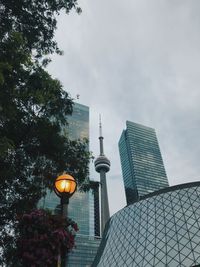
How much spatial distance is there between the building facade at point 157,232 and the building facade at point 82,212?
259 feet

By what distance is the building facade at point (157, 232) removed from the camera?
164 feet

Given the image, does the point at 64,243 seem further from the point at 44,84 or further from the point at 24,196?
the point at 24,196

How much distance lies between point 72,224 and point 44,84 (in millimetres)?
4589

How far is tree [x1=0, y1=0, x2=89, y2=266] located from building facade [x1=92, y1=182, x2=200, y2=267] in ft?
135

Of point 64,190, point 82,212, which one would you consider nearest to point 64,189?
point 64,190

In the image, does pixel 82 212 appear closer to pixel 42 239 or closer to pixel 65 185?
pixel 65 185

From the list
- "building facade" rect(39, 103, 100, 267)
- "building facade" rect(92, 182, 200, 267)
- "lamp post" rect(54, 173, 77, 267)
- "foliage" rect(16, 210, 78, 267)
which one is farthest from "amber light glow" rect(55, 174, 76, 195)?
"building facade" rect(39, 103, 100, 267)

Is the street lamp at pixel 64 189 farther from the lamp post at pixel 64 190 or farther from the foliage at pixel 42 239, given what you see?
the foliage at pixel 42 239

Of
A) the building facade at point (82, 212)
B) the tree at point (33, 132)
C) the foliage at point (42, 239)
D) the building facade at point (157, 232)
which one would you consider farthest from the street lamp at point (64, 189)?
the building facade at point (82, 212)

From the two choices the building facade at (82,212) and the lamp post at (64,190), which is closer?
the lamp post at (64,190)

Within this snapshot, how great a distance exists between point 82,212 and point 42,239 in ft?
558

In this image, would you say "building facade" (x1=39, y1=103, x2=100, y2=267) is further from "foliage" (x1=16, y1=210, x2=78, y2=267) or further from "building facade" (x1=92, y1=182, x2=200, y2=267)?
"foliage" (x1=16, y1=210, x2=78, y2=267)

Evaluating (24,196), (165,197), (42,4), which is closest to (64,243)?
→ (24,196)

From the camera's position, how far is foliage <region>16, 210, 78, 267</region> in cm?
548
